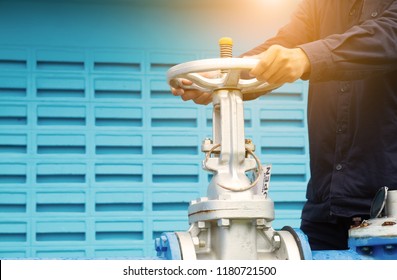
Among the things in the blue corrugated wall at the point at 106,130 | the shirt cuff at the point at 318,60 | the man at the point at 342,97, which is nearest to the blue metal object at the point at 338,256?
the man at the point at 342,97

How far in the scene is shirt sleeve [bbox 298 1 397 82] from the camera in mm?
1990

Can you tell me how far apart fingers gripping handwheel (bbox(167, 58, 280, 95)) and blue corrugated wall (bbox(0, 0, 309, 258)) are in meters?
3.09

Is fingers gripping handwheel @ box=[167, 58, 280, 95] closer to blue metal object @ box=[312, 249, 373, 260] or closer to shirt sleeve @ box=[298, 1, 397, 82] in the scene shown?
shirt sleeve @ box=[298, 1, 397, 82]

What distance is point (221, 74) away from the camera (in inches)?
80.5

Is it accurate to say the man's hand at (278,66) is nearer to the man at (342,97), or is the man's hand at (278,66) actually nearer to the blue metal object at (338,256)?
the man at (342,97)

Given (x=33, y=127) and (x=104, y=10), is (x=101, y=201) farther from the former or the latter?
(x=104, y=10)

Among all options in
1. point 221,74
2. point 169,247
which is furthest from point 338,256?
point 221,74

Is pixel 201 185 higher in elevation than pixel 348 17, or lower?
lower

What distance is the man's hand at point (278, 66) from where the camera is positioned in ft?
6.13

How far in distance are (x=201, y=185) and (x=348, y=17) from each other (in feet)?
9.49

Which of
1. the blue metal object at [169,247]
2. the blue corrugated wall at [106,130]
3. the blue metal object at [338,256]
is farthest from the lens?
the blue corrugated wall at [106,130]

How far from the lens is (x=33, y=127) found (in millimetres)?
5117

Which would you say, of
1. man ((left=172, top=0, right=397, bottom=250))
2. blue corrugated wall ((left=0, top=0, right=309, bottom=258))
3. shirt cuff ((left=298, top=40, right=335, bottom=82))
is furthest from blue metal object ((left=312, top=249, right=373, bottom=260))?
blue corrugated wall ((left=0, top=0, right=309, bottom=258))
